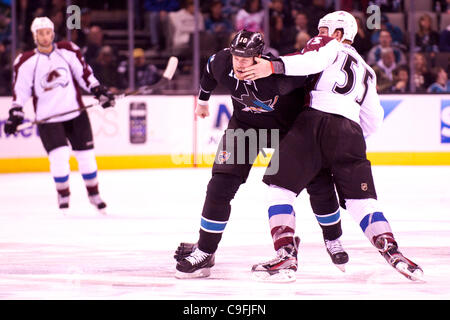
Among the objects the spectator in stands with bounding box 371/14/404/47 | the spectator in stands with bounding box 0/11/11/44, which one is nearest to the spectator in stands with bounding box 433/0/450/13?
the spectator in stands with bounding box 371/14/404/47

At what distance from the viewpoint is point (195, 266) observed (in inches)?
171

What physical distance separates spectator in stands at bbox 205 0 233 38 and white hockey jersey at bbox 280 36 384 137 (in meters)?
6.30

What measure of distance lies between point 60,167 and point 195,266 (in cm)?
272

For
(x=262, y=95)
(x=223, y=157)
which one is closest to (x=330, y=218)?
(x=223, y=157)

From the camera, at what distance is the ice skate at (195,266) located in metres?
4.33

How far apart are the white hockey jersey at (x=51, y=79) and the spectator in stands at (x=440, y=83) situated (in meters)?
4.48

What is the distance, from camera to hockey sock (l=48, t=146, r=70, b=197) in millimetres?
6812

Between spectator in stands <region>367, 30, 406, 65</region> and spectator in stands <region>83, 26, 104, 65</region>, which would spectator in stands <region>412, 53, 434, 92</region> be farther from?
spectator in stands <region>83, 26, 104, 65</region>

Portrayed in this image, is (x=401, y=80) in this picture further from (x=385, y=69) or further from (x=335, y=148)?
(x=335, y=148)

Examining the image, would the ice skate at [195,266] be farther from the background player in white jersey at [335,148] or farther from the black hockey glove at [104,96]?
the black hockey glove at [104,96]

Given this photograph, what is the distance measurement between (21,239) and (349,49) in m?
2.22

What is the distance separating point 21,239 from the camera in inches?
218

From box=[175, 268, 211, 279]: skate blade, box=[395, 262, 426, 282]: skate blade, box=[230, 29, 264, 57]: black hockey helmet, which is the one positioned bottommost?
box=[175, 268, 211, 279]: skate blade
